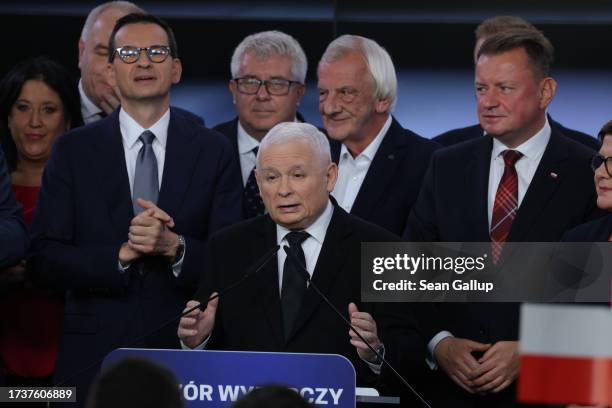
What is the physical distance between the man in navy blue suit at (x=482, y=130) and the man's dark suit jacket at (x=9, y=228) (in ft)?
6.10

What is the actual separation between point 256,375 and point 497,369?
1144mm

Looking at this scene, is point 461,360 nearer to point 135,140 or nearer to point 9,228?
point 135,140

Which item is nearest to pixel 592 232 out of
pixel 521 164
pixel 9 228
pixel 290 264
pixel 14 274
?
pixel 521 164

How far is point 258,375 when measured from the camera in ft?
10.6

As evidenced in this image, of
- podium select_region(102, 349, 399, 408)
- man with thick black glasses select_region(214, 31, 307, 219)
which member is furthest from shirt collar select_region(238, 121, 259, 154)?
podium select_region(102, 349, 399, 408)

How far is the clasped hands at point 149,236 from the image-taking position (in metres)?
4.07

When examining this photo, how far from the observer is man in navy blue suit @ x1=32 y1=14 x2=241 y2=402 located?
4168 millimetres

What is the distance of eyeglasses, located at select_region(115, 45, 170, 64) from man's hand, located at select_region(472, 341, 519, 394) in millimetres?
1480

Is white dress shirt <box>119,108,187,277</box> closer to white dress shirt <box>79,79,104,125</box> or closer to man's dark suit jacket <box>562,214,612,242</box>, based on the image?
white dress shirt <box>79,79,104,125</box>

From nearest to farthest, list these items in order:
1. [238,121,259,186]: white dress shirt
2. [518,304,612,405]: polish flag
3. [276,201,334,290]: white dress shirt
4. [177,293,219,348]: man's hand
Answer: [518,304,612,405]: polish flag → [177,293,219,348]: man's hand → [276,201,334,290]: white dress shirt → [238,121,259,186]: white dress shirt

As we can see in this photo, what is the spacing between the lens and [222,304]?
387cm

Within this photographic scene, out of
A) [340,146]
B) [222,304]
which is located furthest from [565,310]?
[340,146]

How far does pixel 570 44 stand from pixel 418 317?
6.10 ft

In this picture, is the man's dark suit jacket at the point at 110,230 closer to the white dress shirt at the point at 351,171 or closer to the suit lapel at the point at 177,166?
the suit lapel at the point at 177,166
